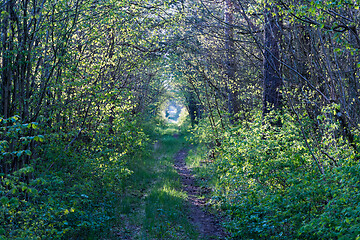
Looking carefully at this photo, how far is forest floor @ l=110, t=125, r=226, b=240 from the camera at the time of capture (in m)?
6.37

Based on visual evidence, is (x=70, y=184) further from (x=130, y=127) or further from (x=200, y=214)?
(x=200, y=214)

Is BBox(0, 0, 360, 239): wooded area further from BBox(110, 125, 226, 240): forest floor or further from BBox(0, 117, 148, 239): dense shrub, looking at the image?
BBox(110, 125, 226, 240): forest floor

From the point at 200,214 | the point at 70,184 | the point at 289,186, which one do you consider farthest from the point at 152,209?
the point at 289,186

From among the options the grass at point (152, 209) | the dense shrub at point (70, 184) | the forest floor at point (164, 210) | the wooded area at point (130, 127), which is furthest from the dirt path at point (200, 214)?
the dense shrub at point (70, 184)

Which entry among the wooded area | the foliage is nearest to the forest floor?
the wooded area

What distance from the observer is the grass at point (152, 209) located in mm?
6332

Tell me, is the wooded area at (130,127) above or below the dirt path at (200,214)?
above

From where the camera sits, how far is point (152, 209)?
753 centimetres

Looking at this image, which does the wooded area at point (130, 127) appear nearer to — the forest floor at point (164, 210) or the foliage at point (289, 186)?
the foliage at point (289, 186)

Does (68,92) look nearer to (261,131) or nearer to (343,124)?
(261,131)

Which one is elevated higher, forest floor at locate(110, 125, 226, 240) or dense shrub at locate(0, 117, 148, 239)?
dense shrub at locate(0, 117, 148, 239)

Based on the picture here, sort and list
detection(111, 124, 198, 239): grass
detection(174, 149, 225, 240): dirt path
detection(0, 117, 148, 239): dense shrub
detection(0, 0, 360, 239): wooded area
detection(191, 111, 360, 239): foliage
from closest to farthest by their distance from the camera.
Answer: detection(191, 111, 360, 239): foliage, detection(0, 0, 360, 239): wooded area, detection(0, 117, 148, 239): dense shrub, detection(111, 124, 198, 239): grass, detection(174, 149, 225, 240): dirt path

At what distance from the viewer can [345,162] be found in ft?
13.8

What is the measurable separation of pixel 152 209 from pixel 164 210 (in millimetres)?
318
